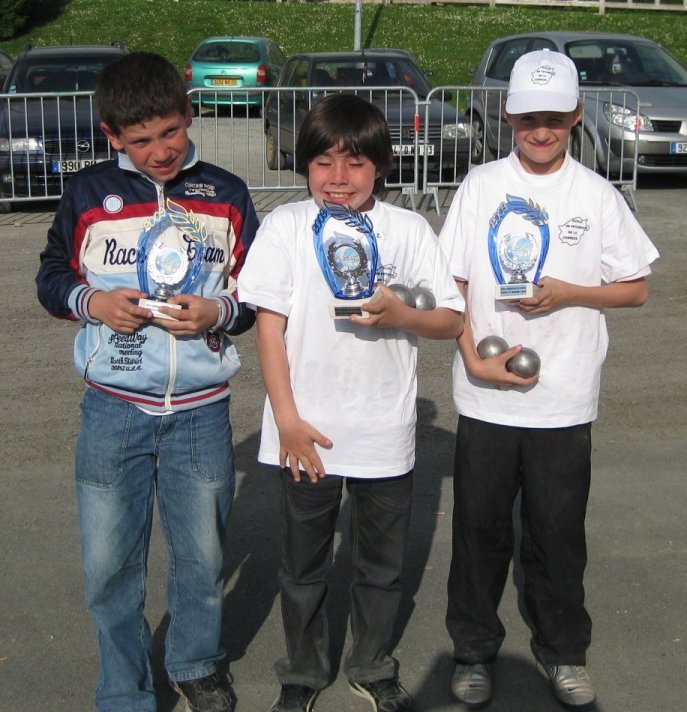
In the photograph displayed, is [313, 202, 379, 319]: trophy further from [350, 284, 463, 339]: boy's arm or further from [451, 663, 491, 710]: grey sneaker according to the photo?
[451, 663, 491, 710]: grey sneaker

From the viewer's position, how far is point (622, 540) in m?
4.68

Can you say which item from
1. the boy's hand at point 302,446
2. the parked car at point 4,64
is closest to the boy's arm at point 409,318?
the boy's hand at point 302,446

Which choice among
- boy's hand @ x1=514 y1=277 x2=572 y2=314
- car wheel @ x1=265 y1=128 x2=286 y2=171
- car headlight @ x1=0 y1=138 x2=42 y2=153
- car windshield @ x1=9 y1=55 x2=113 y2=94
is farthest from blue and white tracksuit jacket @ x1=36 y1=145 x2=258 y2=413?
car wheel @ x1=265 y1=128 x2=286 y2=171

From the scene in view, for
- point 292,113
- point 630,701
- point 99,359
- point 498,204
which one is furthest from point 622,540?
point 292,113

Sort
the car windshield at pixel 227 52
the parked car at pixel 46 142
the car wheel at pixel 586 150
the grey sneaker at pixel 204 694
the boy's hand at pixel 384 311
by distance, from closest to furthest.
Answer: the boy's hand at pixel 384 311
the grey sneaker at pixel 204 694
the parked car at pixel 46 142
the car wheel at pixel 586 150
the car windshield at pixel 227 52

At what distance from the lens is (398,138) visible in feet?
39.9

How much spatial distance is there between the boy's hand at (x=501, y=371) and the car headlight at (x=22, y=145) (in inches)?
368

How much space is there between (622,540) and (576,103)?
7.01 feet

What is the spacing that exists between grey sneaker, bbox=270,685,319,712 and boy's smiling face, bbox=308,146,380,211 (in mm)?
1523

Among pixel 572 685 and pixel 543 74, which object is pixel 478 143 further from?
pixel 572 685

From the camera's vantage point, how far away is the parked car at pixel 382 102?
40.1ft

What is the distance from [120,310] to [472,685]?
1.67 meters

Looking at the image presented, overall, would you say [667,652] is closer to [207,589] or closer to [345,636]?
[345,636]

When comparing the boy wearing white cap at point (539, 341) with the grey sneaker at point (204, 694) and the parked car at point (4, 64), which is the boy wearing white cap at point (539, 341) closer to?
the grey sneaker at point (204, 694)
